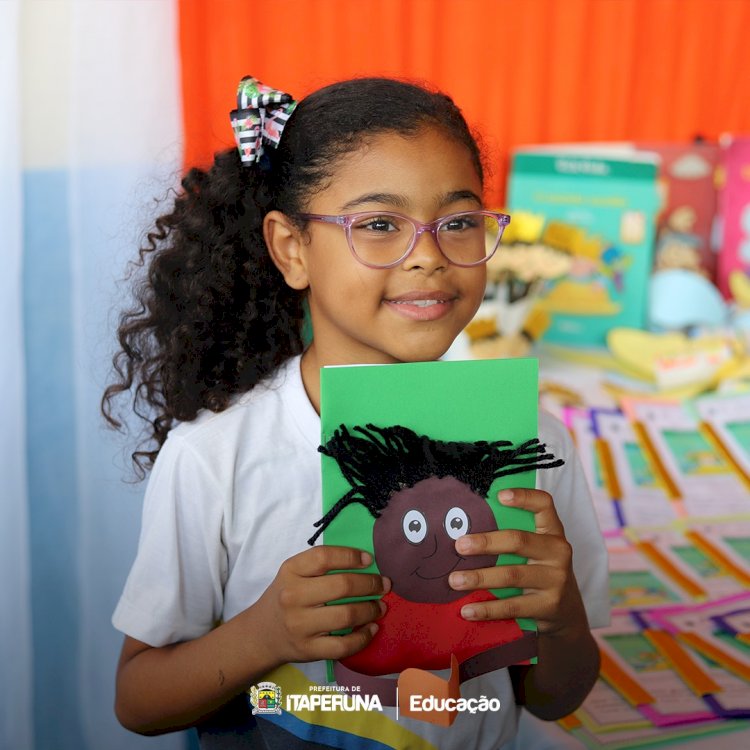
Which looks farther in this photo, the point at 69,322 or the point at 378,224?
the point at 69,322

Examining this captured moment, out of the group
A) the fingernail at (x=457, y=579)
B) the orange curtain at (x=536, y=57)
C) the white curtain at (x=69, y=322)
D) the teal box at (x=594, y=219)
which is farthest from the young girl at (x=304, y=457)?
the teal box at (x=594, y=219)

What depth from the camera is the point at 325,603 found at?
2.29 feet

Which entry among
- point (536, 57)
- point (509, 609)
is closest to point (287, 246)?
point (509, 609)

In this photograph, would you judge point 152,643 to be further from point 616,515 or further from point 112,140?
point 616,515

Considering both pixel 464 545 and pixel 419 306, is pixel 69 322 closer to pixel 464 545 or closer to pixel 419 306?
pixel 419 306

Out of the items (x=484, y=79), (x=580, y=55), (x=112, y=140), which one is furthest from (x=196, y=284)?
→ (x=580, y=55)

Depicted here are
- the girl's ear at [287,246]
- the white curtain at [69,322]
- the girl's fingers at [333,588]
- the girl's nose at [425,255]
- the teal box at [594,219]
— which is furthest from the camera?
the teal box at [594,219]

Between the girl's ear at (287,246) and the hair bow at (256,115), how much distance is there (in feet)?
0.22

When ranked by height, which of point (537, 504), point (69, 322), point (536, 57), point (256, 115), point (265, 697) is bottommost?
point (265, 697)

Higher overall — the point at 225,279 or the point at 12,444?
the point at 225,279

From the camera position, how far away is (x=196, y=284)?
968 mm

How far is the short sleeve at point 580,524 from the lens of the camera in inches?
36.3

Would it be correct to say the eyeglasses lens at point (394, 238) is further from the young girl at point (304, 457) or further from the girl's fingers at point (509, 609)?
the girl's fingers at point (509, 609)

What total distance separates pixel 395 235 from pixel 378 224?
2 centimetres
